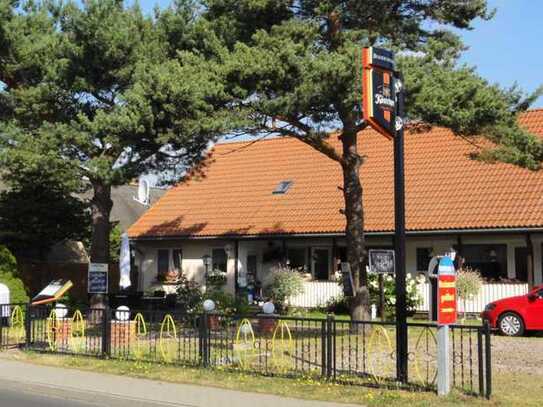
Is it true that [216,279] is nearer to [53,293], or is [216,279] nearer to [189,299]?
[189,299]

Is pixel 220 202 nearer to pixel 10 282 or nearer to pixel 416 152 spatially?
pixel 416 152

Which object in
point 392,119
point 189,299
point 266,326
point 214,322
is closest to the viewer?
point 392,119

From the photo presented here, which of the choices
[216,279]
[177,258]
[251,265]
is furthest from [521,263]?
[177,258]

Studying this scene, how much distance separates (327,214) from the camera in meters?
27.9

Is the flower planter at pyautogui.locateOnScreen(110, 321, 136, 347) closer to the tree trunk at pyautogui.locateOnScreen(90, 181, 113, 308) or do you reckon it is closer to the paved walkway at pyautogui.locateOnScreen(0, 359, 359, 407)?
the paved walkway at pyautogui.locateOnScreen(0, 359, 359, 407)

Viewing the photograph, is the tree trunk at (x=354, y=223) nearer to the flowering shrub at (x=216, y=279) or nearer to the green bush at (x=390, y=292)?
the green bush at (x=390, y=292)

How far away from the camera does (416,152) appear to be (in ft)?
96.9

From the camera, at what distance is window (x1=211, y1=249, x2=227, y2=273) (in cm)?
3100

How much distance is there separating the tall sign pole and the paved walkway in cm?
144

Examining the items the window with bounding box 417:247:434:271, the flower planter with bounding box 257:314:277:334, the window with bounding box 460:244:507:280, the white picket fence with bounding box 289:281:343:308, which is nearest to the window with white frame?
the white picket fence with bounding box 289:281:343:308

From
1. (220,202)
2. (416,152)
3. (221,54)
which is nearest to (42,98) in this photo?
(221,54)

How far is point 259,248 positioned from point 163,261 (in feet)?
16.1

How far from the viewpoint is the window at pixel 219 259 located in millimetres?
31000

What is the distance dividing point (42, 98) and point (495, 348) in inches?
527
